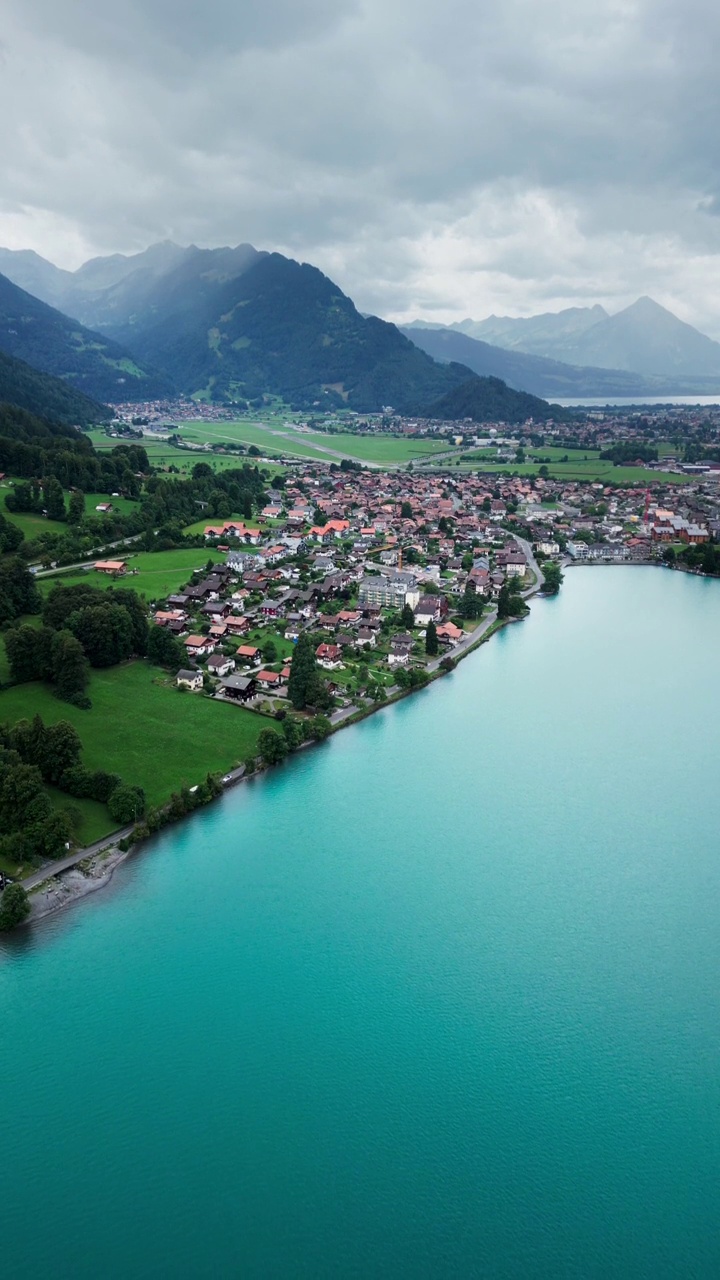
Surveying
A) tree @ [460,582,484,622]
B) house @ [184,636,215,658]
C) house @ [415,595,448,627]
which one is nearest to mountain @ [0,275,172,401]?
tree @ [460,582,484,622]

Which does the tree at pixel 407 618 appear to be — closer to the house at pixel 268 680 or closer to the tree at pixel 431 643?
the tree at pixel 431 643

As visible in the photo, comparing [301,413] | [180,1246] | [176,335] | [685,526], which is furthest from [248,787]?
[176,335]

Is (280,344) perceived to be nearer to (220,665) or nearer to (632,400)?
(632,400)

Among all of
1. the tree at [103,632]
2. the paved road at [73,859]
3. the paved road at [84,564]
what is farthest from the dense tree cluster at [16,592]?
the paved road at [73,859]

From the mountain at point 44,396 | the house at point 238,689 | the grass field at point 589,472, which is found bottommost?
the house at point 238,689

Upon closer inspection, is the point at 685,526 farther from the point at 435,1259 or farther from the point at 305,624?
the point at 435,1259

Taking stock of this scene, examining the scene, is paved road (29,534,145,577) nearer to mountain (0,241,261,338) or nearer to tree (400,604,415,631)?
tree (400,604,415,631)
